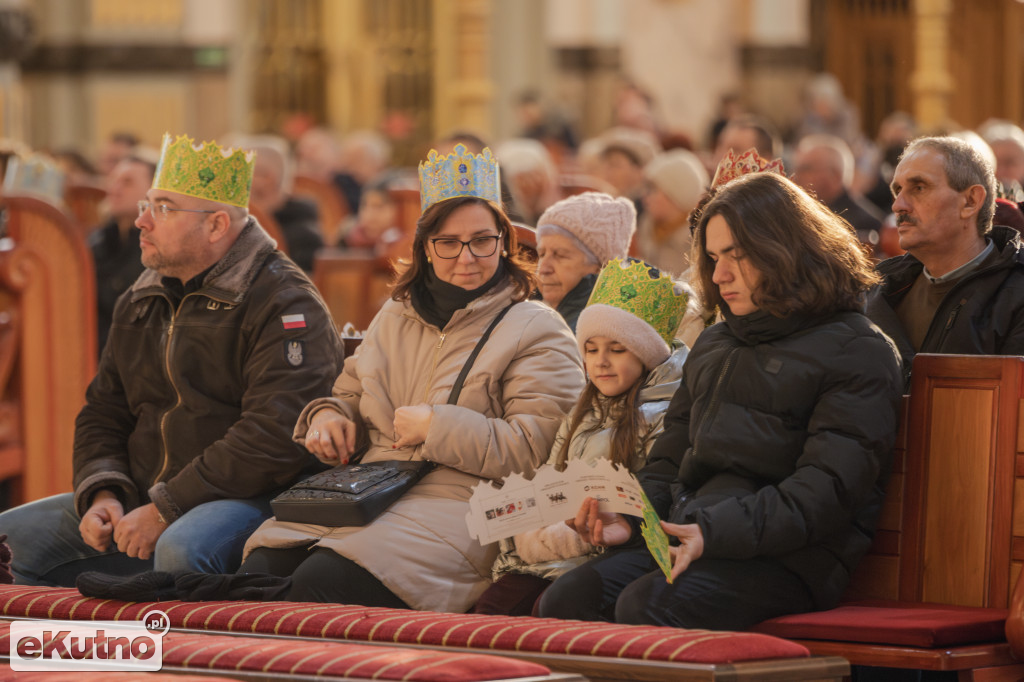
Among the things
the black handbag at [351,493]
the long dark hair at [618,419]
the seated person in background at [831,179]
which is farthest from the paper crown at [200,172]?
the seated person in background at [831,179]

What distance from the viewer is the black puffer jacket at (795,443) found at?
341 centimetres

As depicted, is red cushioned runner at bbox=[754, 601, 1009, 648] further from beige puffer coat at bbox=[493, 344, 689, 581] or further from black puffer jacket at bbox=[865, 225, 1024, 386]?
black puffer jacket at bbox=[865, 225, 1024, 386]

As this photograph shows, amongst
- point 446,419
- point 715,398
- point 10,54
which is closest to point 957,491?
point 715,398

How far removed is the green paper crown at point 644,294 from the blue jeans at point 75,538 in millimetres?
1143

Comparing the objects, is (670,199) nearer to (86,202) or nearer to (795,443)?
(795,443)

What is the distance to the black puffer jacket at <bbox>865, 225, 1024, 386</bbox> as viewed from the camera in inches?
158

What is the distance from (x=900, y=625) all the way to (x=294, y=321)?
1.95 metres

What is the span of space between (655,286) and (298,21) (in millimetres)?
15888

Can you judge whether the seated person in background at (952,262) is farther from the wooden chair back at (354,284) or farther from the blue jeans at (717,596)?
the wooden chair back at (354,284)

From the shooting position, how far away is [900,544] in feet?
12.2

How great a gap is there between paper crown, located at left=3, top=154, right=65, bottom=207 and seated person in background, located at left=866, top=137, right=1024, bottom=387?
491 cm

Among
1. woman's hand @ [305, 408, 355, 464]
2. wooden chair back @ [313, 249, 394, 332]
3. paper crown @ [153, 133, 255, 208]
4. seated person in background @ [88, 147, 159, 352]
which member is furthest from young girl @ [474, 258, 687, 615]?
seated person in background @ [88, 147, 159, 352]

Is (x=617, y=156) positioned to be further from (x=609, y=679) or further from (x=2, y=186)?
(x=609, y=679)

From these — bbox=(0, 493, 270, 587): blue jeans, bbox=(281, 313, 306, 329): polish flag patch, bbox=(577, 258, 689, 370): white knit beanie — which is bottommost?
bbox=(0, 493, 270, 587): blue jeans
